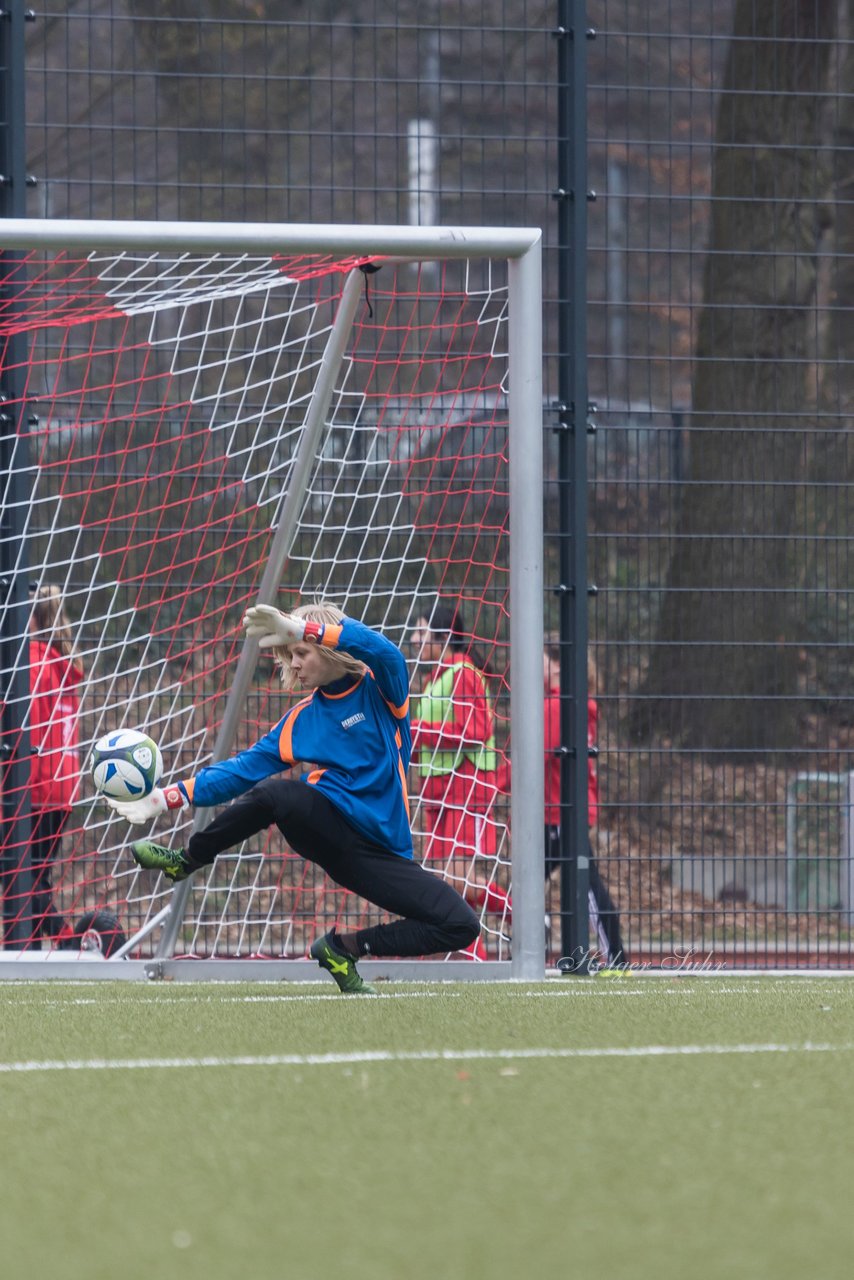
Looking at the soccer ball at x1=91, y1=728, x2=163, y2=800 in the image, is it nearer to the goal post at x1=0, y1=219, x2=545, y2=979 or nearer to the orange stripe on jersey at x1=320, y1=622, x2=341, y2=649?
the orange stripe on jersey at x1=320, y1=622, x2=341, y2=649

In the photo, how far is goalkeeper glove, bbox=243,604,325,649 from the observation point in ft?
20.6

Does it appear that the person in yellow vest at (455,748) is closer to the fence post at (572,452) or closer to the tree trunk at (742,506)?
the fence post at (572,452)

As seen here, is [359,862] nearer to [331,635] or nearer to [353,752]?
[353,752]

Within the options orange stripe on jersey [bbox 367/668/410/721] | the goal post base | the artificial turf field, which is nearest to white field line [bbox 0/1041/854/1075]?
the artificial turf field

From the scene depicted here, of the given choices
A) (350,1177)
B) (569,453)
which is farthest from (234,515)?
(350,1177)

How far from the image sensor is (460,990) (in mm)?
6395

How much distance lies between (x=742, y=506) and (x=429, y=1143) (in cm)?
575

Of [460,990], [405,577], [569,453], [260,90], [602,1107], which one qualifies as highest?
[260,90]

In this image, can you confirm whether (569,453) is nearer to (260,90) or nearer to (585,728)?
(585,728)

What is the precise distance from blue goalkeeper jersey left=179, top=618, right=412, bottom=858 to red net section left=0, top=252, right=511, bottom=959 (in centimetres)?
140

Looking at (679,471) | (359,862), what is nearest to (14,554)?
(359,862)

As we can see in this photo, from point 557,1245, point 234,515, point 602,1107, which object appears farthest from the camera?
point 234,515

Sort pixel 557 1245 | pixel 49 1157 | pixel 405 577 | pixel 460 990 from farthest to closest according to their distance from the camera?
pixel 405 577 < pixel 460 990 < pixel 49 1157 < pixel 557 1245

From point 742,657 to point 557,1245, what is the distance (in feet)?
21.2
